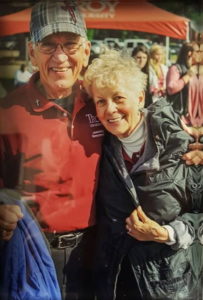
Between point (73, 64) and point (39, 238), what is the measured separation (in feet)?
3.55

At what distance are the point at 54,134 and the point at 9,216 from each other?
58 cm

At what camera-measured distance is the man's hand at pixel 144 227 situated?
154 inches

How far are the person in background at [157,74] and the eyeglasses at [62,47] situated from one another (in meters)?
0.45

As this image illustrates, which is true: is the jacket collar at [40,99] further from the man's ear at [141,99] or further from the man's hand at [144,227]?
the man's hand at [144,227]

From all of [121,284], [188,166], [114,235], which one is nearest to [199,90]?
[188,166]

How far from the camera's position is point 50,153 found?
3.91 m

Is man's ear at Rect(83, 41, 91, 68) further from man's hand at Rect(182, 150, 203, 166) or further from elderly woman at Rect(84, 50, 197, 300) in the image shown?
man's hand at Rect(182, 150, 203, 166)

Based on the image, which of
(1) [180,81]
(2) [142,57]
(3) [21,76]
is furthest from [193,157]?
(3) [21,76]

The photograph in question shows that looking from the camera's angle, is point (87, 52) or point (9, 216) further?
point (9, 216)

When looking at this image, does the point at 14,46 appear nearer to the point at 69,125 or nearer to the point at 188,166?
the point at 69,125

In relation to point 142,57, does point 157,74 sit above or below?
below

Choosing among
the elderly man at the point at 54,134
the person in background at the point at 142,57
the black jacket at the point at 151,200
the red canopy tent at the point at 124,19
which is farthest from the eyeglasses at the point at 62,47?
the black jacket at the point at 151,200

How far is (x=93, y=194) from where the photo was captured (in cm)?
394

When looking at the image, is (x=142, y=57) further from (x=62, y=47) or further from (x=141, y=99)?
(x=62, y=47)
